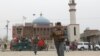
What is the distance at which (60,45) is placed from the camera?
45.4 feet

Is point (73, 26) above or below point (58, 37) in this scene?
above

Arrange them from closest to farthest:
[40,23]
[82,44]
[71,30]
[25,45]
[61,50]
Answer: [61,50] < [25,45] < [82,44] < [71,30] < [40,23]

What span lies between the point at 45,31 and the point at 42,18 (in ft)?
11.7

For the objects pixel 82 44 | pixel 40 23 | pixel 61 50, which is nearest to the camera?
pixel 61 50

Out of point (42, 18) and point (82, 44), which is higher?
point (42, 18)

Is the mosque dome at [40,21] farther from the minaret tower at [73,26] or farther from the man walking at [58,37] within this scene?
the man walking at [58,37]

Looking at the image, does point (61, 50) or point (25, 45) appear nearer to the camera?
point (61, 50)

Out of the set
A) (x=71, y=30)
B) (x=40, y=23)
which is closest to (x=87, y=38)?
(x=71, y=30)

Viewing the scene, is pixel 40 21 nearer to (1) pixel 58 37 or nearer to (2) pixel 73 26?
(2) pixel 73 26

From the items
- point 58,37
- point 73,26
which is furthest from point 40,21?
point 58,37

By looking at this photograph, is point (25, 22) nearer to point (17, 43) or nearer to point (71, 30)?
Answer: point (71, 30)

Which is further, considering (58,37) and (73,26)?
(73,26)

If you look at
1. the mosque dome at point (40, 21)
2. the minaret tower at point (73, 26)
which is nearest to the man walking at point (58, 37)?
the minaret tower at point (73, 26)

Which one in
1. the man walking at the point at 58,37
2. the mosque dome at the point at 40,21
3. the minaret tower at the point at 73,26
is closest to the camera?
the man walking at the point at 58,37
